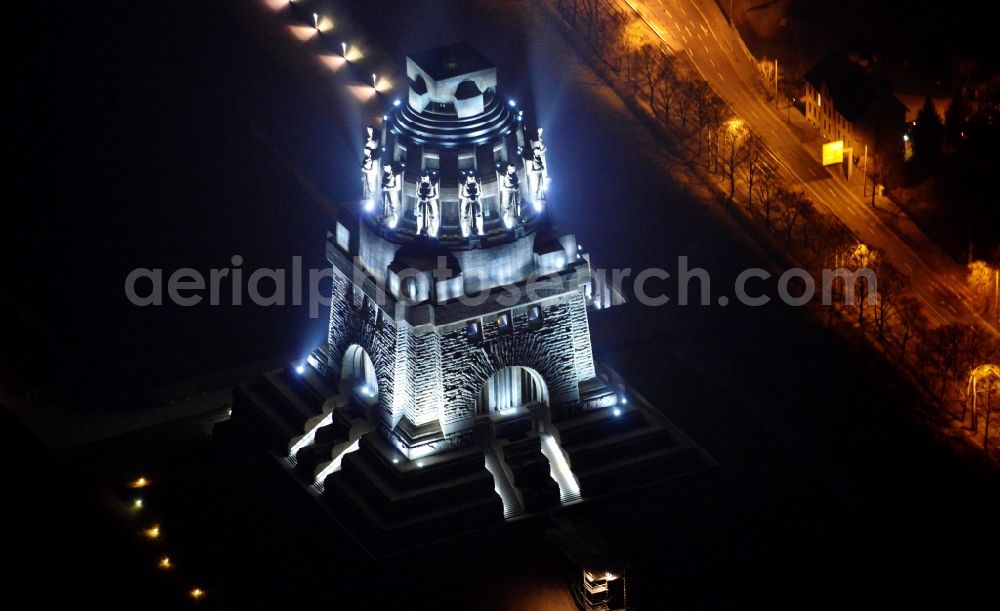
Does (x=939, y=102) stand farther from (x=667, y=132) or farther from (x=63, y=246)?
(x=63, y=246)

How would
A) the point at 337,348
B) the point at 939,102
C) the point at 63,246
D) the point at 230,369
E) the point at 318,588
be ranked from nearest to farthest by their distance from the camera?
the point at 318,588 < the point at 337,348 < the point at 230,369 < the point at 63,246 < the point at 939,102

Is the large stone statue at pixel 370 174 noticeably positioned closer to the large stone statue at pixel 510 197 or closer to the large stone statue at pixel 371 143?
the large stone statue at pixel 371 143

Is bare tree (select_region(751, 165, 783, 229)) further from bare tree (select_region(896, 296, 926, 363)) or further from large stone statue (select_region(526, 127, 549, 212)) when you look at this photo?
large stone statue (select_region(526, 127, 549, 212))

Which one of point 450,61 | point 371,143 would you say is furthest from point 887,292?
point 371,143

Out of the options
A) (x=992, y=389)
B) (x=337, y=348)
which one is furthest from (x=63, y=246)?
(x=992, y=389)

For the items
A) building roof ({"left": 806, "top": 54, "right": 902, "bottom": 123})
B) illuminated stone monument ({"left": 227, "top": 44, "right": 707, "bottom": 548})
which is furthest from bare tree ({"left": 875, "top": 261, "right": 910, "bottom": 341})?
illuminated stone monument ({"left": 227, "top": 44, "right": 707, "bottom": 548})

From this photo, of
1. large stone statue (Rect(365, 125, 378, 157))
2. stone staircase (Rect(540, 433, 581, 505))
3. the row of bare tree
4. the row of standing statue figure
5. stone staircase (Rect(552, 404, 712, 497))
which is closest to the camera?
the row of standing statue figure

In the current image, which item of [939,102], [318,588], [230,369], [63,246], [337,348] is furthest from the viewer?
[939,102]
